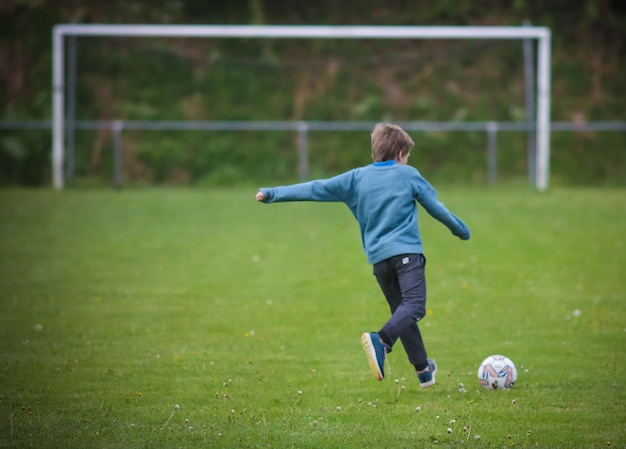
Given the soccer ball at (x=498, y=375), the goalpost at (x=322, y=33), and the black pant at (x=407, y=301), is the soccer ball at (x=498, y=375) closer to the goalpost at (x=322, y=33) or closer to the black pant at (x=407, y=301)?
the black pant at (x=407, y=301)

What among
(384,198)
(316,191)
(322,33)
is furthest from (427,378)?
(322,33)

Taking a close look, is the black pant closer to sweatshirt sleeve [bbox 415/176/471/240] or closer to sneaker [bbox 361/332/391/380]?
sneaker [bbox 361/332/391/380]

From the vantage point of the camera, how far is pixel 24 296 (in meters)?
11.3

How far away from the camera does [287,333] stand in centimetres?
941

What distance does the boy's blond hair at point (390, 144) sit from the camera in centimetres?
673

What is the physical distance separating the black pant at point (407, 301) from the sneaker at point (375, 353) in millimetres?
71

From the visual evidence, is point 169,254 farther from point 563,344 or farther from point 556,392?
point 556,392

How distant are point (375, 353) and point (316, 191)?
3.87ft

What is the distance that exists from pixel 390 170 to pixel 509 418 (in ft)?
5.95

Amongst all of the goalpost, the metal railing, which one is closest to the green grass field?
the goalpost

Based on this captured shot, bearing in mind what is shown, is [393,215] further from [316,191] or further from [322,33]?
[322,33]

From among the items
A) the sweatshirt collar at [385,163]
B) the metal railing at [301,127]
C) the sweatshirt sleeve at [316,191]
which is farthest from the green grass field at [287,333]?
the metal railing at [301,127]

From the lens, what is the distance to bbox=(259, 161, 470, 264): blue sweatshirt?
21.8 feet

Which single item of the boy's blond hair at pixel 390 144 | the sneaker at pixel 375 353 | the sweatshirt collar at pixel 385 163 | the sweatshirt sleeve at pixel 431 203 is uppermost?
the boy's blond hair at pixel 390 144
